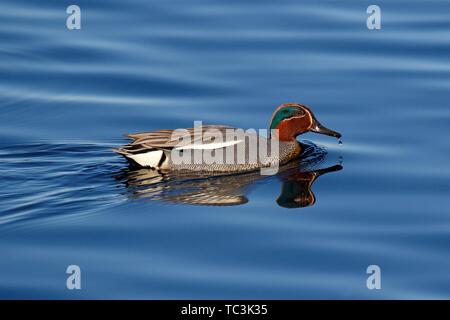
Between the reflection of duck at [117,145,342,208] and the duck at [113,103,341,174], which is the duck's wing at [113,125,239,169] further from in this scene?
the reflection of duck at [117,145,342,208]

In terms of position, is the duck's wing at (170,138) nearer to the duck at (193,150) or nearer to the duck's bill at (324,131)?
the duck at (193,150)

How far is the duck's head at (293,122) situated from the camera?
38.0 ft

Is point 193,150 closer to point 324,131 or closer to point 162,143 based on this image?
point 162,143

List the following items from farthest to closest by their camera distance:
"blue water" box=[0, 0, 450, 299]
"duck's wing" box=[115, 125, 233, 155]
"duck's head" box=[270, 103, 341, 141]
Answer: "duck's head" box=[270, 103, 341, 141] → "duck's wing" box=[115, 125, 233, 155] → "blue water" box=[0, 0, 450, 299]

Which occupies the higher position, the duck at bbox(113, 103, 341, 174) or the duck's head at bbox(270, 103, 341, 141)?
the duck's head at bbox(270, 103, 341, 141)

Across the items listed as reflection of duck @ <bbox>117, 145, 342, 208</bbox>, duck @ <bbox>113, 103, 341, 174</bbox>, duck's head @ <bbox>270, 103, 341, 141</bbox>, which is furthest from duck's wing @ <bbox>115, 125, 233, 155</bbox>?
duck's head @ <bbox>270, 103, 341, 141</bbox>

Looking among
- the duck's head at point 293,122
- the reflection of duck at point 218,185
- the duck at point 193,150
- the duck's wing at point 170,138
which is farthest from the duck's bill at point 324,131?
the duck's wing at point 170,138

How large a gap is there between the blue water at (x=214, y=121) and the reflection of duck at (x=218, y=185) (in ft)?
0.14

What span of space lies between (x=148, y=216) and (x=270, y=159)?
7.20ft

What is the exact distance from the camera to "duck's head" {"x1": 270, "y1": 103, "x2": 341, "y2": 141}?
38.0 ft

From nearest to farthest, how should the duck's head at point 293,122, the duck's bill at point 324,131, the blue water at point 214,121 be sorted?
the blue water at point 214,121
the duck's bill at point 324,131
the duck's head at point 293,122

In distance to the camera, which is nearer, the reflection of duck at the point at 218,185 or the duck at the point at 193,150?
the reflection of duck at the point at 218,185

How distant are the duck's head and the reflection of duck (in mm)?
372

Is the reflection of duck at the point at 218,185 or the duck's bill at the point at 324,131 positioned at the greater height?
the duck's bill at the point at 324,131
